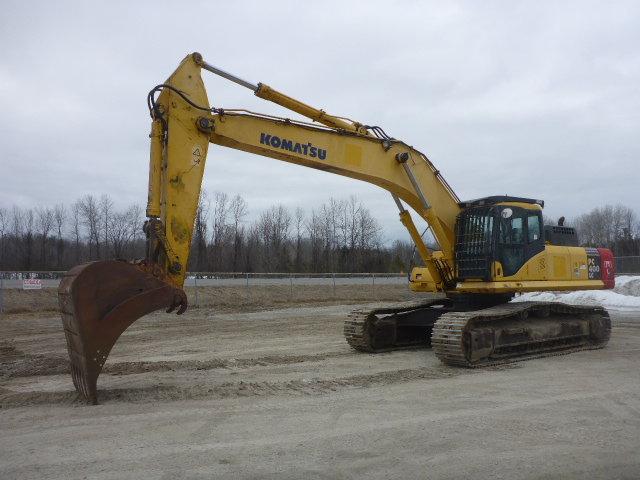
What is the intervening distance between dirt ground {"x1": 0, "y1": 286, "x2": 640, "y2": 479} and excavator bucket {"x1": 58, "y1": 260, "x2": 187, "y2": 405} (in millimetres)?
575

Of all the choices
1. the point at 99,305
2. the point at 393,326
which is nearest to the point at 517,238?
the point at 393,326

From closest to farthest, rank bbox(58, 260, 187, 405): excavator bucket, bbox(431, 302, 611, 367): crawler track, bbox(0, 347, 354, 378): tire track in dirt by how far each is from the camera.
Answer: bbox(58, 260, 187, 405): excavator bucket < bbox(0, 347, 354, 378): tire track in dirt < bbox(431, 302, 611, 367): crawler track

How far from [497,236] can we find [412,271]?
8.31 ft

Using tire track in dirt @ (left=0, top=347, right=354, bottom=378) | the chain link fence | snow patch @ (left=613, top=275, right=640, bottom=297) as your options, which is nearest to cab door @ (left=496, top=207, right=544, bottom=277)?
tire track in dirt @ (left=0, top=347, right=354, bottom=378)

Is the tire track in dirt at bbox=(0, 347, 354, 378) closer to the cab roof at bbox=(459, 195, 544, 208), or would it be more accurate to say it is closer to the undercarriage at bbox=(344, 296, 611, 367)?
the undercarriage at bbox=(344, 296, 611, 367)

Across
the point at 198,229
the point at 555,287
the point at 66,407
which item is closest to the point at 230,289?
the point at 555,287

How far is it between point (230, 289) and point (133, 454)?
2581 centimetres

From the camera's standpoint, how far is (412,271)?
1193 centimetres

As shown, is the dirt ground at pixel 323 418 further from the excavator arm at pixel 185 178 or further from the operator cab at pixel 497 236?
the operator cab at pixel 497 236

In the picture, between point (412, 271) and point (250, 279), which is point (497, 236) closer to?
point (412, 271)

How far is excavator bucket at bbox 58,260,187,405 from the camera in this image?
611 centimetres

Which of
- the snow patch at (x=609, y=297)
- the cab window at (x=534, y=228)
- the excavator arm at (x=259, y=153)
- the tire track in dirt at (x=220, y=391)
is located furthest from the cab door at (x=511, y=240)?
the snow patch at (x=609, y=297)

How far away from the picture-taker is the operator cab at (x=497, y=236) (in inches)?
388

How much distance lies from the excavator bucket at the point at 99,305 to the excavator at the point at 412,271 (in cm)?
1
